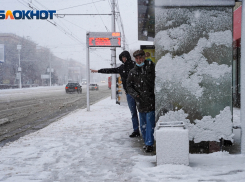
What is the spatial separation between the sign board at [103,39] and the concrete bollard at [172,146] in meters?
8.52

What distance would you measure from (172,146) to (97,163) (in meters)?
1.21

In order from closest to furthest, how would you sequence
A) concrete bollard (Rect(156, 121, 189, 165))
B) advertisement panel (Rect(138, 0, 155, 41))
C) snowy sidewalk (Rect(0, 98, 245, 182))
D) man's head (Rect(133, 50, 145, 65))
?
snowy sidewalk (Rect(0, 98, 245, 182)) < concrete bollard (Rect(156, 121, 189, 165)) < man's head (Rect(133, 50, 145, 65)) < advertisement panel (Rect(138, 0, 155, 41))

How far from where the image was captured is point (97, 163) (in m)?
3.96

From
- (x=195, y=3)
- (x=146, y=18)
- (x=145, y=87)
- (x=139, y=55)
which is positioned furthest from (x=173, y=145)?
(x=146, y=18)

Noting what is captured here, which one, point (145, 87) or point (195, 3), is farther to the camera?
point (145, 87)

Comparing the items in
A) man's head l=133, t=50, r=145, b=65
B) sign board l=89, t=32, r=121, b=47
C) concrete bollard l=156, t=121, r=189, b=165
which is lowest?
concrete bollard l=156, t=121, r=189, b=165

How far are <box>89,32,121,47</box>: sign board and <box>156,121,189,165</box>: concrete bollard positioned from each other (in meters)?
8.52

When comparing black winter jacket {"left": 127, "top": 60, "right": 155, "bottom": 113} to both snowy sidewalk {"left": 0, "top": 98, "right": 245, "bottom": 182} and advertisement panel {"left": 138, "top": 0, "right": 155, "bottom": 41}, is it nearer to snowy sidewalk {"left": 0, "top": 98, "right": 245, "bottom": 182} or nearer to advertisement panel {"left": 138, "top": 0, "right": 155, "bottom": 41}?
snowy sidewalk {"left": 0, "top": 98, "right": 245, "bottom": 182}

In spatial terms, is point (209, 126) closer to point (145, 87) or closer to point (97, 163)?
point (145, 87)

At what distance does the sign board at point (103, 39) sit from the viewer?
454 inches

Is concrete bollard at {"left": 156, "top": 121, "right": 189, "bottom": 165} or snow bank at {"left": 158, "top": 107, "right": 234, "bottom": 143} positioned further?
snow bank at {"left": 158, "top": 107, "right": 234, "bottom": 143}

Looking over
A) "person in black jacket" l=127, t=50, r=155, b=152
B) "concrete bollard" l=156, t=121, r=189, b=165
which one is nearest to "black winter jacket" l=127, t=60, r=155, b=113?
"person in black jacket" l=127, t=50, r=155, b=152

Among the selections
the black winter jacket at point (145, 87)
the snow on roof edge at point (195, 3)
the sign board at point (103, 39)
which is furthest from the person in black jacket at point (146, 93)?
the sign board at point (103, 39)

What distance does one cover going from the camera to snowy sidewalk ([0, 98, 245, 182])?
11.0 ft
